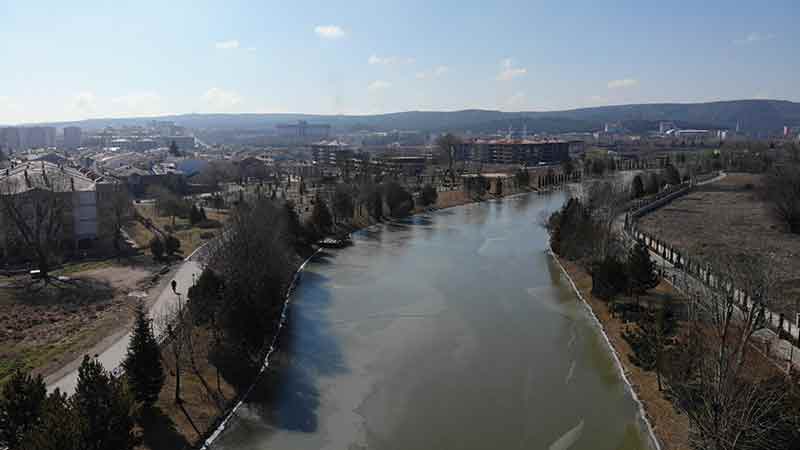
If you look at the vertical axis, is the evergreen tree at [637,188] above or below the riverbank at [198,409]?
above

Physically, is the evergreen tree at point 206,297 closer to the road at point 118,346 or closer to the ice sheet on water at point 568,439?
the road at point 118,346

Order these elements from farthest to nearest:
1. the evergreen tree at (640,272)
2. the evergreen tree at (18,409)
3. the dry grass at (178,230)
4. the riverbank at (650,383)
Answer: the dry grass at (178,230)
the evergreen tree at (640,272)
the riverbank at (650,383)
the evergreen tree at (18,409)

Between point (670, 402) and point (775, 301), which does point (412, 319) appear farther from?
point (775, 301)

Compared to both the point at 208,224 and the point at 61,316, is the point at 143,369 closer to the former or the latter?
the point at 61,316

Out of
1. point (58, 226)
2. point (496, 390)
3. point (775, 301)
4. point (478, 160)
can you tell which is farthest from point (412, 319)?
point (478, 160)

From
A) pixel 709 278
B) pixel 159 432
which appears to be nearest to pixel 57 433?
pixel 159 432

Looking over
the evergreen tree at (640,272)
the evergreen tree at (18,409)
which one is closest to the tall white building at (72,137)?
the evergreen tree at (640,272)
